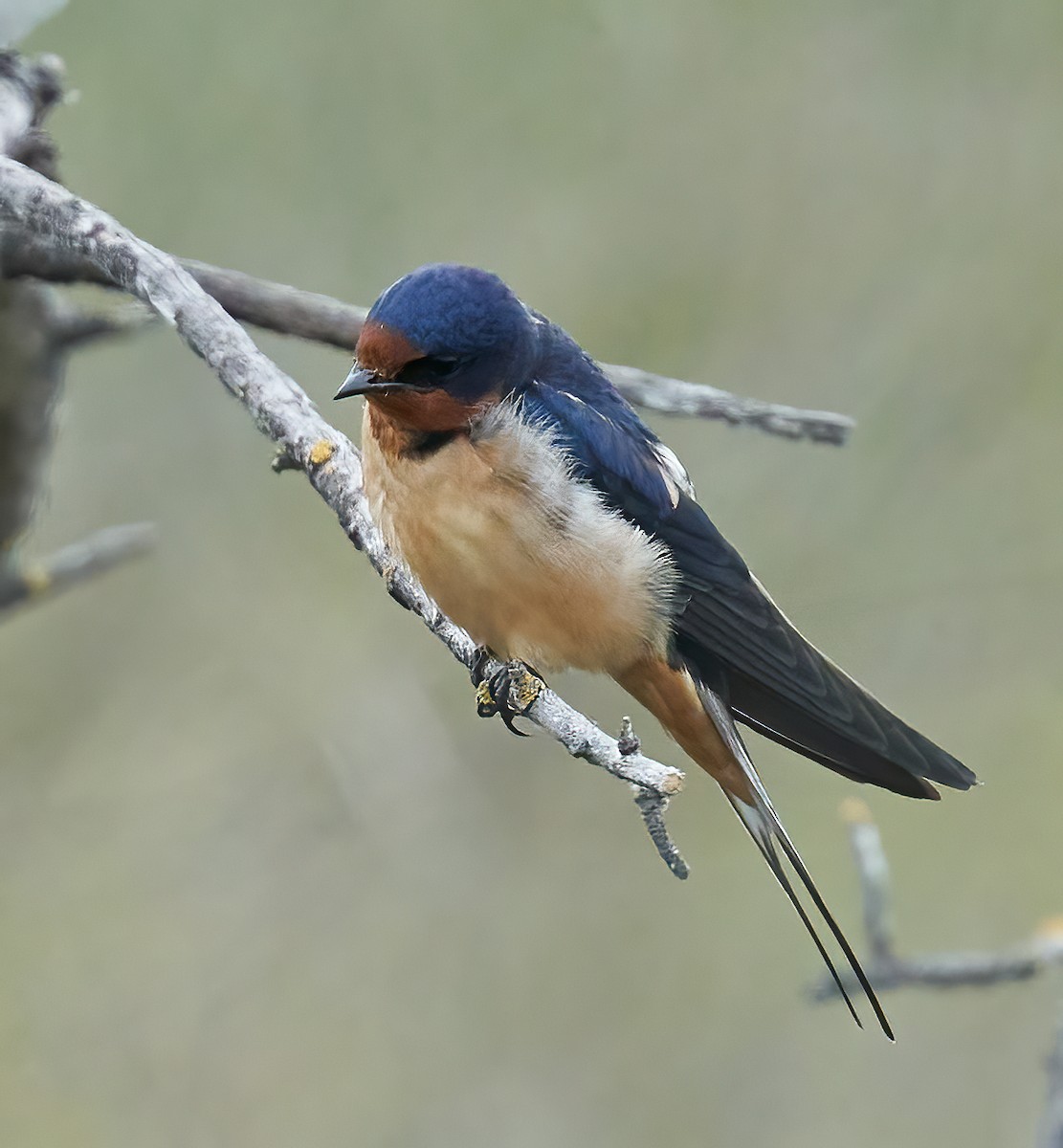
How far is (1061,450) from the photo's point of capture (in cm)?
392

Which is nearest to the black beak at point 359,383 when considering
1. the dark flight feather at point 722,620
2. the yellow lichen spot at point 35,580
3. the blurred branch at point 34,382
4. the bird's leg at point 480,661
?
the dark flight feather at point 722,620

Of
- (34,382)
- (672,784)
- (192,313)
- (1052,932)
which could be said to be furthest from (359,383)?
(1052,932)

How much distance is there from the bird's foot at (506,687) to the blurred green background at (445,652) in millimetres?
1535

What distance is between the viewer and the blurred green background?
12.2 feet

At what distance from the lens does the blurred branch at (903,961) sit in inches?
81.1

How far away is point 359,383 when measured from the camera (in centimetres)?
189

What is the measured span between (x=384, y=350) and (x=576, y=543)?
1.20 feet

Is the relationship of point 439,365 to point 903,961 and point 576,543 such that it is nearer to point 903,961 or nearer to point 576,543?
point 576,543

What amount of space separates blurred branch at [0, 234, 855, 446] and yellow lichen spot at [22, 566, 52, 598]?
57cm

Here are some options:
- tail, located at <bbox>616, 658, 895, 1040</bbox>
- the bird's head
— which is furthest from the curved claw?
the bird's head

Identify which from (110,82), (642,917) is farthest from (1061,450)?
(110,82)

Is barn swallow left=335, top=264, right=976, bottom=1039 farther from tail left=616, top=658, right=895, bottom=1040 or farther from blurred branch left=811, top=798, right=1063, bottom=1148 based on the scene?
blurred branch left=811, top=798, right=1063, bottom=1148

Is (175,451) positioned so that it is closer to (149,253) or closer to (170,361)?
(170,361)

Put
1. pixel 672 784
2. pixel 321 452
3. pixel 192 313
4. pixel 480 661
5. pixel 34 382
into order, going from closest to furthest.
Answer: pixel 672 784, pixel 192 313, pixel 321 452, pixel 480 661, pixel 34 382
